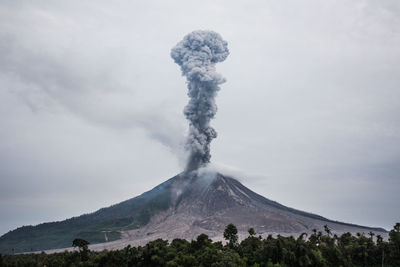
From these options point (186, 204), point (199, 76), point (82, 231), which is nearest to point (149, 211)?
point (186, 204)

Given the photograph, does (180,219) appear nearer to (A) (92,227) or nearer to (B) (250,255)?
(A) (92,227)

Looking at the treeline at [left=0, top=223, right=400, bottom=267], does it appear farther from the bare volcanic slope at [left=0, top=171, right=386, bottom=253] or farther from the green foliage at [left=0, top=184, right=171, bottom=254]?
the green foliage at [left=0, top=184, right=171, bottom=254]

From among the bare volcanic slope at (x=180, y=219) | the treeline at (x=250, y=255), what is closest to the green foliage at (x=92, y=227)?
the bare volcanic slope at (x=180, y=219)

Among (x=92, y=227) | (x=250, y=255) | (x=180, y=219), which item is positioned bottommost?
(x=92, y=227)

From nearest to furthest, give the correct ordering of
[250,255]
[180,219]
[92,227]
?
[250,255] < [180,219] < [92,227]

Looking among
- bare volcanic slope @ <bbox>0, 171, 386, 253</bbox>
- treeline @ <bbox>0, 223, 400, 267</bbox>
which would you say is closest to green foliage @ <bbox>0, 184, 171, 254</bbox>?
bare volcanic slope @ <bbox>0, 171, 386, 253</bbox>

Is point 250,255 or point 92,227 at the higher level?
point 250,255

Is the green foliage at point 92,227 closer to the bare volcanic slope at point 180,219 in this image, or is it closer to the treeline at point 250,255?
the bare volcanic slope at point 180,219

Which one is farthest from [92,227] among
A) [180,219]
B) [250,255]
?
[250,255]
